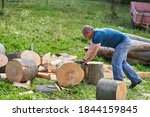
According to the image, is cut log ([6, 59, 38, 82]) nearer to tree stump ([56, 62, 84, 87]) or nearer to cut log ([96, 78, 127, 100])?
tree stump ([56, 62, 84, 87])

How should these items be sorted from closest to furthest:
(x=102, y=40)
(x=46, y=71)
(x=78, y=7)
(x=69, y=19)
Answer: (x=102, y=40), (x=46, y=71), (x=69, y=19), (x=78, y=7)

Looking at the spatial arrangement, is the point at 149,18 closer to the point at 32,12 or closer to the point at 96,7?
the point at 32,12

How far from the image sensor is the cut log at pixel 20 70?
9711mm

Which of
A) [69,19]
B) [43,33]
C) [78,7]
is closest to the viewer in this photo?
[43,33]

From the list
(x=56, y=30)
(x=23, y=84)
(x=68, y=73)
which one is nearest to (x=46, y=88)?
(x=23, y=84)

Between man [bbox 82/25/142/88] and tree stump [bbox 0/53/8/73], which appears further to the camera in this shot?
tree stump [bbox 0/53/8/73]

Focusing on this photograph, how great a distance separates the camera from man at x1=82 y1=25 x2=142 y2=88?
9.37 metres

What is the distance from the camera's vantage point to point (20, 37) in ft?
47.1

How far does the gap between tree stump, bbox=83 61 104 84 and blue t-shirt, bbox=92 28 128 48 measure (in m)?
0.62

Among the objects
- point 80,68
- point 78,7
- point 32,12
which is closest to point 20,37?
point 80,68

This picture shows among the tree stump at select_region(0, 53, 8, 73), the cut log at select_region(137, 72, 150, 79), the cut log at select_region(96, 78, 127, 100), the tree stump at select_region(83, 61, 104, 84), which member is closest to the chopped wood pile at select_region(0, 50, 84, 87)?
the tree stump at select_region(0, 53, 8, 73)

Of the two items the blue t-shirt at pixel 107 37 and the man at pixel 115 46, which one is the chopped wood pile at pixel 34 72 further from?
the blue t-shirt at pixel 107 37

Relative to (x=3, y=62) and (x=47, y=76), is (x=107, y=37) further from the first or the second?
(x=3, y=62)

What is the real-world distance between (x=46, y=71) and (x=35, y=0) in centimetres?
1589
